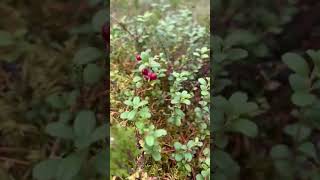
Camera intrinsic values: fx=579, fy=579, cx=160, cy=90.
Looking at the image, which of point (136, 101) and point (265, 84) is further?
point (265, 84)

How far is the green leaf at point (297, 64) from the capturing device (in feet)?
4.49

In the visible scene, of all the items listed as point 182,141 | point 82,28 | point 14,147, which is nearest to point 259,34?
point 182,141

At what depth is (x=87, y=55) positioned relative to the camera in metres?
1.31

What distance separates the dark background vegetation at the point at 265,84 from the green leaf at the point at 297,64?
0.06 metres

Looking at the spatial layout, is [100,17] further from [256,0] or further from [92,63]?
[256,0]

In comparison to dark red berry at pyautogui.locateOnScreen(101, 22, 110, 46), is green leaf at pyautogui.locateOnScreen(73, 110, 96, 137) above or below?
below

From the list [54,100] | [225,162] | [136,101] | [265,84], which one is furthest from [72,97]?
[265,84]

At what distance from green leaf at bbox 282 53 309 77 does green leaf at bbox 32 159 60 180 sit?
59 cm

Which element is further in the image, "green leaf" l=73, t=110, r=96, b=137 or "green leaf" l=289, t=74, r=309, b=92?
"green leaf" l=289, t=74, r=309, b=92

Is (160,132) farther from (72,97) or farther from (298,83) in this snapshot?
(298,83)

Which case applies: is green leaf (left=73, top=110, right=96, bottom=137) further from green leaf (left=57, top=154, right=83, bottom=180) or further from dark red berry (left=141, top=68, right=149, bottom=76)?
dark red berry (left=141, top=68, right=149, bottom=76)

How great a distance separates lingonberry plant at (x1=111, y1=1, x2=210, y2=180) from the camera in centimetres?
132

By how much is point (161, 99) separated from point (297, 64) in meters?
0.33

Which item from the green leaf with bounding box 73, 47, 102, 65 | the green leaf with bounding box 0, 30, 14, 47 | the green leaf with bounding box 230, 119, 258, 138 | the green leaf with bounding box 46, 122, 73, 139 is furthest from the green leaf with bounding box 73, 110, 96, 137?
the green leaf with bounding box 230, 119, 258, 138
